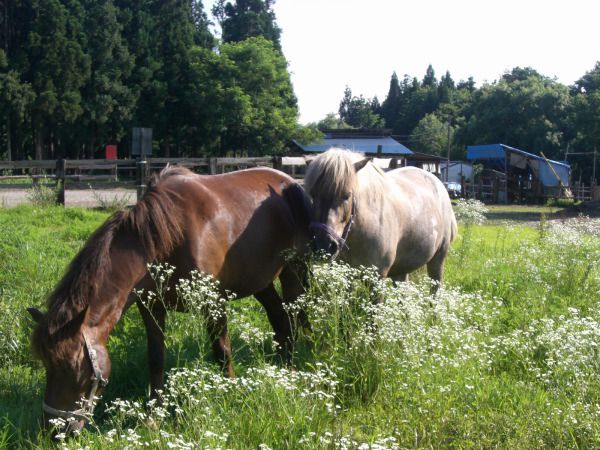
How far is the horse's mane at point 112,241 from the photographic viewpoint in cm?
326

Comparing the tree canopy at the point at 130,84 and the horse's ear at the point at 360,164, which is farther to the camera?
the tree canopy at the point at 130,84

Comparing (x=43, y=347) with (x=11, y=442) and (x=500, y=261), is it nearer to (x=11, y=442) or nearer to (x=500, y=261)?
(x=11, y=442)

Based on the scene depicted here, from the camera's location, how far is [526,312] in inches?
216

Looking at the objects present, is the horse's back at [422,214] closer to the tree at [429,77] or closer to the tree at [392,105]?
the tree at [392,105]

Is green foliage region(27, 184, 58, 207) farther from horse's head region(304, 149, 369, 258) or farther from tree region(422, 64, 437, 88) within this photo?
tree region(422, 64, 437, 88)

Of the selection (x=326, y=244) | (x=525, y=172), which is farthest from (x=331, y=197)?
(x=525, y=172)

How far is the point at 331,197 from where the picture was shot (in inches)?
178

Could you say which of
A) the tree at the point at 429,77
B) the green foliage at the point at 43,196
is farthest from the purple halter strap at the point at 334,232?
the tree at the point at 429,77

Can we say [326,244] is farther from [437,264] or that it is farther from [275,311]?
[437,264]

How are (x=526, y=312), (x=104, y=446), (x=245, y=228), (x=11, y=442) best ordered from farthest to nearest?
(x=526, y=312) < (x=245, y=228) < (x=11, y=442) < (x=104, y=446)

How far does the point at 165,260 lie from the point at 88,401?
1032mm

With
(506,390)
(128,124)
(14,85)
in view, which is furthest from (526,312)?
(128,124)

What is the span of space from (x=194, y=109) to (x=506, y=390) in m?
42.5

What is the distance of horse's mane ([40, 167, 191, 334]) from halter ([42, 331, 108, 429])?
19cm
